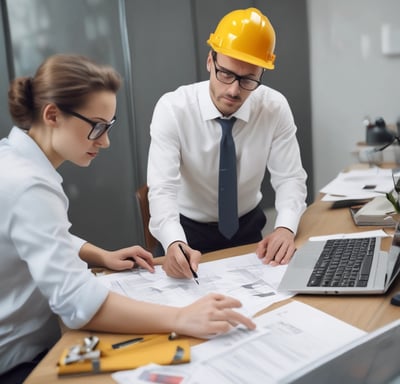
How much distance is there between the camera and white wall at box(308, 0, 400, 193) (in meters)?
3.60

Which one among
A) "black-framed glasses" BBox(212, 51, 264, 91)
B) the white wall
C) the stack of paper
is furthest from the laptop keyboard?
the white wall

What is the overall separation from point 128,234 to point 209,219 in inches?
59.1

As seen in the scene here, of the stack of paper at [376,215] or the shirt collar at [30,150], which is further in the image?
the stack of paper at [376,215]

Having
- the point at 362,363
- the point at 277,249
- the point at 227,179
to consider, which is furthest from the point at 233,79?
the point at 362,363

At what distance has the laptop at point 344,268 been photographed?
1202mm

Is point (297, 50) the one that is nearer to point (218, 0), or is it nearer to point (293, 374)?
point (218, 0)

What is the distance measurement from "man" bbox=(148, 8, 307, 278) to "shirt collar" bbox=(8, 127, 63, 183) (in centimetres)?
53

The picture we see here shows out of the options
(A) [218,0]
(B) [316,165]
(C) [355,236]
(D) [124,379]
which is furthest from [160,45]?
(D) [124,379]

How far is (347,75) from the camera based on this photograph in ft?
12.3

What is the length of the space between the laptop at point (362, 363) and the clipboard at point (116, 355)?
0.28 metres

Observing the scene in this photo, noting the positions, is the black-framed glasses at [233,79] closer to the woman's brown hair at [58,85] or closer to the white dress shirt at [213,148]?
the white dress shirt at [213,148]

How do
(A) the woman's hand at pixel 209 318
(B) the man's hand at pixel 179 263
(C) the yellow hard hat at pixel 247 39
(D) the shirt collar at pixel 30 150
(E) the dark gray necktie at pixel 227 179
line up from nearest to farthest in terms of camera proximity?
(A) the woman's hand at pixel 209 318 < (D) the shirt collar at pixel 30 150 < (B) the man's hand at pixel 179 263 < (C) the yellow hard hat at pixel 247 39 < (E) the dark gray necktie at pixel 227 179

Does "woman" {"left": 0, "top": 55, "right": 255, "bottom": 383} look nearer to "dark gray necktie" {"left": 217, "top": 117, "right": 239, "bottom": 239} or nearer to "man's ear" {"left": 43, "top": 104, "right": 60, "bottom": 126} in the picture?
"man's ear" {"left": 43, "top": 104, "right": 60, "bottom": 126}

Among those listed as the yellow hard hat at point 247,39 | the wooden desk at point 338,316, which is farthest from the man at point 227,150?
the wooden desk at point 338,316
